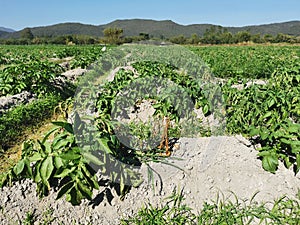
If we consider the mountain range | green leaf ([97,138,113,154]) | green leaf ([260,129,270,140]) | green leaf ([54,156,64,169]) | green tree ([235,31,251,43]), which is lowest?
green leaf ([260,129,270,140])

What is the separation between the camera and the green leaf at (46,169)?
228 centimetres

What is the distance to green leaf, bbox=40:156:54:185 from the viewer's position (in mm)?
2279

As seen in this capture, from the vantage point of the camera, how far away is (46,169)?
90.4 inches

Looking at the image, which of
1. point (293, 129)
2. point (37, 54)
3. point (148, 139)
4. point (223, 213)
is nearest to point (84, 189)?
point (223, 213)

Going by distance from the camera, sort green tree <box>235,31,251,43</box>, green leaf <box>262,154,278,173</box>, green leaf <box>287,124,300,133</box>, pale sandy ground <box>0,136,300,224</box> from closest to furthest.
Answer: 1. pale sandy ground <box>0,136,300,224</box>
2. green leaf <box>262,154,278,173</box>
3. green leaf <box>287,124,300,133</box>
4. green tree <box>235,31,251,43</box>

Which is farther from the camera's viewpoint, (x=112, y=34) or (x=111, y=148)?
(x=112, y=34)

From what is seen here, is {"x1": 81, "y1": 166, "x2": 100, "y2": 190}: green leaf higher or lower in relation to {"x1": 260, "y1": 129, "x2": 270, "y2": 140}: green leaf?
lower

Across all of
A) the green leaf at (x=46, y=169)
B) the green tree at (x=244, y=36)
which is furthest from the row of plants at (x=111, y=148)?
the green tree at (x=244, y=36)

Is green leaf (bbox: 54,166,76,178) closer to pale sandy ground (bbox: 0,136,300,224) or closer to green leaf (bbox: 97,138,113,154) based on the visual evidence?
green leaf (bbox: 97,138,113,154)

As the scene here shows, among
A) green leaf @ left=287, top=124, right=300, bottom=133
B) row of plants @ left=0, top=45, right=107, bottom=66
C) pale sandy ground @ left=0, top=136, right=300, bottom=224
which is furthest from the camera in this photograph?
row of plants @ left=0, top=45, right=107, bottom=66

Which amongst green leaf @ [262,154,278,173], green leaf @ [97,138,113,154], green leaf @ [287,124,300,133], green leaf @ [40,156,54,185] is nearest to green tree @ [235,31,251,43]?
green leaf @ [287,124,300,133]

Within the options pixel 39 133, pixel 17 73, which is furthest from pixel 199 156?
pixel 17 73

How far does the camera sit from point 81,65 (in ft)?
37.9

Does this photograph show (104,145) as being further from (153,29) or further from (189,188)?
(153,29)
